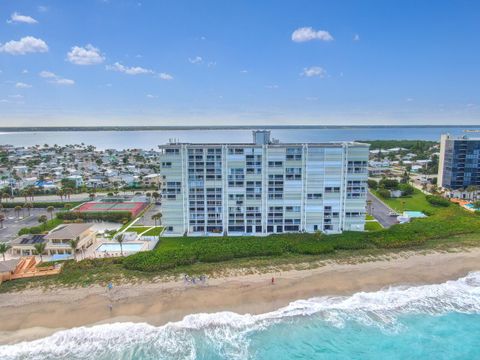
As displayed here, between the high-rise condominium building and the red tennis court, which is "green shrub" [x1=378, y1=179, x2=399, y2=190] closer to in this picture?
the high-rise condominium building

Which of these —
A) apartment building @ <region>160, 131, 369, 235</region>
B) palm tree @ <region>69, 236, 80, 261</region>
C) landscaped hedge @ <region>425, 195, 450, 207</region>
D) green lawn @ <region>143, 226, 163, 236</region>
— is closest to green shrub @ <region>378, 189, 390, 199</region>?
landscaped hedge @ <region>425, 195, 450, 207</region>

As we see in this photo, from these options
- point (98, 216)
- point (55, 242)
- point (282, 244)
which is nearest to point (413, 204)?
point (282, 244)

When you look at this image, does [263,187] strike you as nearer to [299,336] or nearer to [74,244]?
[299,336]

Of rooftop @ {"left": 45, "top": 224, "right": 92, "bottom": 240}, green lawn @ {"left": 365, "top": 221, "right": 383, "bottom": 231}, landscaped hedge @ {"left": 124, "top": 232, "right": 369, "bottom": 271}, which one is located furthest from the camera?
green lawn @ {"left": 365, "top": 221, "right": 383, "bottom": 231}

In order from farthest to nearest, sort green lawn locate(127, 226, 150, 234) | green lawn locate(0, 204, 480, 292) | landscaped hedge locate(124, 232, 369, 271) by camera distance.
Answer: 1. green lawn locate(127, 226, 150, 234)
2. landscaped hedge locate(124, 232, 369, 271)
3. green lawn locate(0, 204, 480, 292)

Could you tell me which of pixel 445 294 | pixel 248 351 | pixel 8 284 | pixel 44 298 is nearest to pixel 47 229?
pixel 8 284
